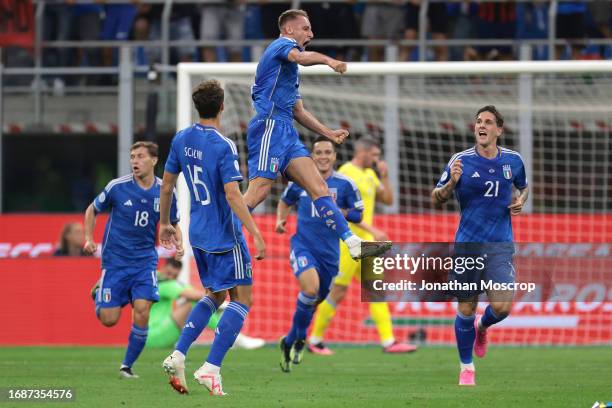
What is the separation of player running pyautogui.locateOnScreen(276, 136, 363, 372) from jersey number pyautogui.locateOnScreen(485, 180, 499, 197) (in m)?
2.68

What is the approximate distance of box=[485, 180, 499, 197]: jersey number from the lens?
10898 mm

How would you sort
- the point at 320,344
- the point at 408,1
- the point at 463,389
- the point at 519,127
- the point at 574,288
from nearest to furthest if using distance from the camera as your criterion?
the point at 463,389
the point at 574,288
the point at 320,344
the point at 519,127
the point at 408,1

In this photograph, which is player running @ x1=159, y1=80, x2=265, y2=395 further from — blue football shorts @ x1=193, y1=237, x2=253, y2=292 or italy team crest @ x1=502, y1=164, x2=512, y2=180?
italy team crest @ x1=502, y1=164, x2=512, y2=180

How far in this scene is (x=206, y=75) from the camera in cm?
1620

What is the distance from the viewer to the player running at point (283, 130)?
10.0 m

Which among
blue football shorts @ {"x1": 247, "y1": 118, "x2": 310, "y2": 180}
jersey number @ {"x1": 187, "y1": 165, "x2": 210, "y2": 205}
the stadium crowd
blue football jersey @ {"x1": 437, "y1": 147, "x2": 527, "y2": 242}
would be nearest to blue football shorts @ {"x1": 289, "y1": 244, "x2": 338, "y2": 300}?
blue football jersey @ {"x1": 437, "y1": 147, "x2": 527, "y2": 242}

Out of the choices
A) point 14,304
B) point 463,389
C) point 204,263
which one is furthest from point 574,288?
point 14,304

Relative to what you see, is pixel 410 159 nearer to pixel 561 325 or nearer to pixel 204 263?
pixel 561 325

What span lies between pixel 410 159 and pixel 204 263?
9162 mm

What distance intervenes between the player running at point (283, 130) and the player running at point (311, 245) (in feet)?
8.99

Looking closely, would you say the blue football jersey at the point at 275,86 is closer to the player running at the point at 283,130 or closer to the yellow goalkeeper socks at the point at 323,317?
the player running at the point at 283,130

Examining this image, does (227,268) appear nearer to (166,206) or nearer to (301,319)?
(166,206)

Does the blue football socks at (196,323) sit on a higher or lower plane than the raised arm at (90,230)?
lower

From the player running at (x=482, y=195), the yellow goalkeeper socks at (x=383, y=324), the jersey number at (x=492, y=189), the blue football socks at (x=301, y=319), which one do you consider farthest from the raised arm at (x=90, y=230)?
the yellow goalkeeper socks at (x=383, y=324)
